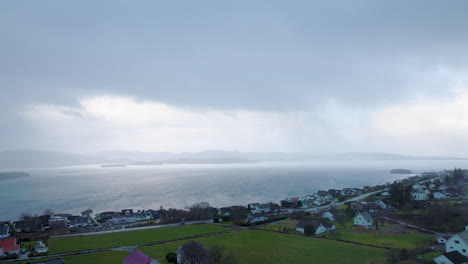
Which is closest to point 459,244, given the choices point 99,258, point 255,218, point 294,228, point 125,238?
point 294,228

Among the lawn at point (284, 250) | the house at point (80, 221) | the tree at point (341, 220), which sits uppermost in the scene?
the lawn at point (284, 250)

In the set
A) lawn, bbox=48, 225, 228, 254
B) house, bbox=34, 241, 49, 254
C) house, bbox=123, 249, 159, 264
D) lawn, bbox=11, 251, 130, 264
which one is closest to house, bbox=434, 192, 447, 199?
lawn, bbox=48, 225, 228, 254

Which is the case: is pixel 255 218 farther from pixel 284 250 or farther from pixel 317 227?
pixel 284 250

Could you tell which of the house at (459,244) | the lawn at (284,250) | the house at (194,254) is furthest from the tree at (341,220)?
the house at (194,254)

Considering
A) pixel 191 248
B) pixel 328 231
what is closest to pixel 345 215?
pixel 328 231

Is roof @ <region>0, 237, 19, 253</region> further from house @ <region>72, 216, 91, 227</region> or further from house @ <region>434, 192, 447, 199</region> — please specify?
house @ <region>434, 192, 447, 199</region>

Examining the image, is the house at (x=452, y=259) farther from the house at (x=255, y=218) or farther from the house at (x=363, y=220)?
the house at (x=255, y=218)

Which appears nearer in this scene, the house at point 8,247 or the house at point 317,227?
the house at point 8,247
